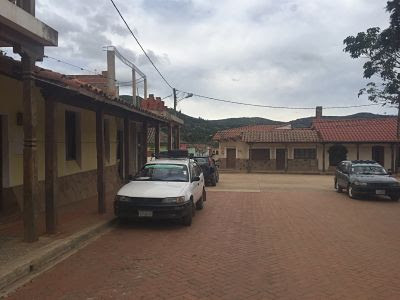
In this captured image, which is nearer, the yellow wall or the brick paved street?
the brick paved street

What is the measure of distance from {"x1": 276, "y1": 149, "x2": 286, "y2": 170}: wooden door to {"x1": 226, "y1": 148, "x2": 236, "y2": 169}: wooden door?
426 cm

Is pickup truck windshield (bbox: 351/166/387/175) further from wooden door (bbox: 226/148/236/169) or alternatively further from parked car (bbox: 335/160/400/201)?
wooden door (bbox: 226/148/236/169)

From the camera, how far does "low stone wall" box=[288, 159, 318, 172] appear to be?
1753 inches

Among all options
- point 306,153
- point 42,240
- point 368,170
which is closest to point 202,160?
point 368,170

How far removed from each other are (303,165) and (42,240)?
38331mm

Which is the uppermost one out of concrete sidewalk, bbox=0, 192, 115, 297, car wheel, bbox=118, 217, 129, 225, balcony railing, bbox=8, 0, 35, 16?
balcony railing, bbox=8, 0, 35, 16

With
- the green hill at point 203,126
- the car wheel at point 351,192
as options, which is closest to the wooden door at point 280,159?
the green hill at point 203,126

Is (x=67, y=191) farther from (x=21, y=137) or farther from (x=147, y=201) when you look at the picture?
(x=147, y=201)

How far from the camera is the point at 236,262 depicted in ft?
24.7

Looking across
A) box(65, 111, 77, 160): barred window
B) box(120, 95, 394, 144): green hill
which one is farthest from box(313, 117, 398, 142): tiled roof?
box(65, 111, 77, 160): barred window

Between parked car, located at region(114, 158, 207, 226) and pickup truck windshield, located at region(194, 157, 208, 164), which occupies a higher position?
pickup truck windshield, located at region(194, 157, 208, 164)

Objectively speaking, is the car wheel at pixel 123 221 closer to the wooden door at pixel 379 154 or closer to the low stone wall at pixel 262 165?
the low stone wall at pixel 262 165

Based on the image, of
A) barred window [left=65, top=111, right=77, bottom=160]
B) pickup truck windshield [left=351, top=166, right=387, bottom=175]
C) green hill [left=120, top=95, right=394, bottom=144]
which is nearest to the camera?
barred window [left=65, top=111, right=77, bottom=160]

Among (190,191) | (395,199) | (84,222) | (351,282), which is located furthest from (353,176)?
(351,282)
